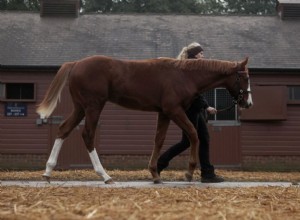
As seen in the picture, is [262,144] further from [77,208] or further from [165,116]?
[77,208]

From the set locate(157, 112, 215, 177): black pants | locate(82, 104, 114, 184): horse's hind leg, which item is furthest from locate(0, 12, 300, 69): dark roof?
locate(82, 104, 114, 184): horse's hind leg

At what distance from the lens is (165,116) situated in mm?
7586

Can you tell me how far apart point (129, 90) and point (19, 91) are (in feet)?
37.4

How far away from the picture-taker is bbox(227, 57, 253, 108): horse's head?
7.76 meters

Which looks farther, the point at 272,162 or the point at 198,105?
the point at 272,162

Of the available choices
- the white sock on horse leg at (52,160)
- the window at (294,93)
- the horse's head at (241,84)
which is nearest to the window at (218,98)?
the window at (294,93)

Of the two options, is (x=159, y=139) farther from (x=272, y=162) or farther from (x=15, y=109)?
(x=272, y=162)

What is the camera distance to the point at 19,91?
704 inches

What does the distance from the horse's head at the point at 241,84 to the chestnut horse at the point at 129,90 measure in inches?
15.2

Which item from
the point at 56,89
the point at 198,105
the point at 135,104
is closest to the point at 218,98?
the point at 198,105

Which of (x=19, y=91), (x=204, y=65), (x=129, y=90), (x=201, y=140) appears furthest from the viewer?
(x=19, y=91)

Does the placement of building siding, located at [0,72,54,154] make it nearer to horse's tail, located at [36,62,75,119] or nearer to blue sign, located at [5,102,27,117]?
blue sign, located at [5,102,27,117]

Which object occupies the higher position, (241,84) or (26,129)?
(241,84)

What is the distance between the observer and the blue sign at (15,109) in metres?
17.7
